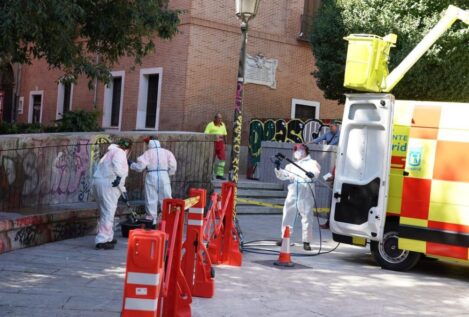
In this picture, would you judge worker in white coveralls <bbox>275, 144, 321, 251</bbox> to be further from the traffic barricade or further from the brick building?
the brick building

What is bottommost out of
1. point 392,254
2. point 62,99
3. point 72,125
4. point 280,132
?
point 392,254

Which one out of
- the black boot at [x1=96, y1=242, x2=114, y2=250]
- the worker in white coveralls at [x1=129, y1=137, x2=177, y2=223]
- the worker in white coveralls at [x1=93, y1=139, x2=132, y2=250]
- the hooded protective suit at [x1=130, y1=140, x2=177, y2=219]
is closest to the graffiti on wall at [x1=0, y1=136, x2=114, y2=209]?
the worker in white coveralls at [x1=129, y1=137, x2=177, y2=223]

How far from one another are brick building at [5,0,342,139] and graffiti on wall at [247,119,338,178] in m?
1.55

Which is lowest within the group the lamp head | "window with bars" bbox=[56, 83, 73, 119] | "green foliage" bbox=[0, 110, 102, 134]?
"green foliage" bbox=[0, 110, 102, 134]

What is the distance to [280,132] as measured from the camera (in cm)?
1977

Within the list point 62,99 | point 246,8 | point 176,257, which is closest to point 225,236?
point 176,257

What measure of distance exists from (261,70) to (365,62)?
12.5 metres

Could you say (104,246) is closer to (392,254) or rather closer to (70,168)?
(70,168)

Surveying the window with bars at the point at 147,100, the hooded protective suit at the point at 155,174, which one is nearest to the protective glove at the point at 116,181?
the hooded protective suit at the point at 155,174

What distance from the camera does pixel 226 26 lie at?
21.2 m

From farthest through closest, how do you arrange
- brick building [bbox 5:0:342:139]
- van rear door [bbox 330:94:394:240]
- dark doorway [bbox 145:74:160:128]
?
dark doorway [bbox 145:74:160:128] < brick building [bbox 5:0:342:139] < van rear door [bbox 330:94:394:240]

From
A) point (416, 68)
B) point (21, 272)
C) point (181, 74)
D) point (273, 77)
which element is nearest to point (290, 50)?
point (273, 77)

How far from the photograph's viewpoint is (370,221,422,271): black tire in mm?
9523

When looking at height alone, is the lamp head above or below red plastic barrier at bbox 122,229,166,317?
above
